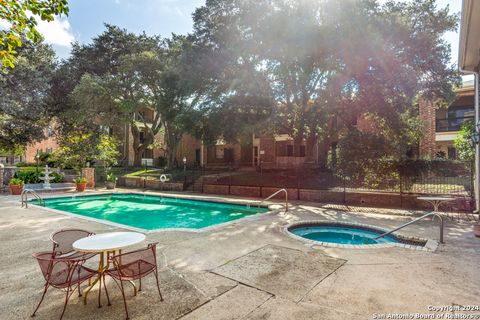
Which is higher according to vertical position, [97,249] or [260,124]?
[260,124]

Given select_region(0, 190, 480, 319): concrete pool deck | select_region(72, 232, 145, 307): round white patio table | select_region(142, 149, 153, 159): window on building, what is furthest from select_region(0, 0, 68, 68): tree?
select_region(142, 149, 153, 159): window on building

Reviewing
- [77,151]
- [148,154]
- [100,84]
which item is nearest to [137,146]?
[148,154]

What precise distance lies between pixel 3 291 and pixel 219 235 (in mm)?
3980

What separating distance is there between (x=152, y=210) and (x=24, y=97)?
14892 mm

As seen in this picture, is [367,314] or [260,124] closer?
[367,314]

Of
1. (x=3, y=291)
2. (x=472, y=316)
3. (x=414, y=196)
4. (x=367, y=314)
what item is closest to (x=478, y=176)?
(x=414, y=196)

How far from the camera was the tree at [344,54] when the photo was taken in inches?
467

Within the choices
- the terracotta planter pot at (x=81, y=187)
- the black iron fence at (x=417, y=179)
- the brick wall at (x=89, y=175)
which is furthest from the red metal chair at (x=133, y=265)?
the brick wall at (x=89, y=175)

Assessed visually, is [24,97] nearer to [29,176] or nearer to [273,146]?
[29,176]

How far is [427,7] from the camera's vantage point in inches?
524

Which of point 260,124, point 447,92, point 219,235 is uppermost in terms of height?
point 447,92

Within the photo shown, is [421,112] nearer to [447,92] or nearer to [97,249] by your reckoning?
[447,92]

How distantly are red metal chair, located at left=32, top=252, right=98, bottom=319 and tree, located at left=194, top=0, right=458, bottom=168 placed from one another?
39.4ft

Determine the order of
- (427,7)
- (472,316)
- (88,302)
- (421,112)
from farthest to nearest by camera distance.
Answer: (421,112) → (427,7) → (88,302) → (472,316)
